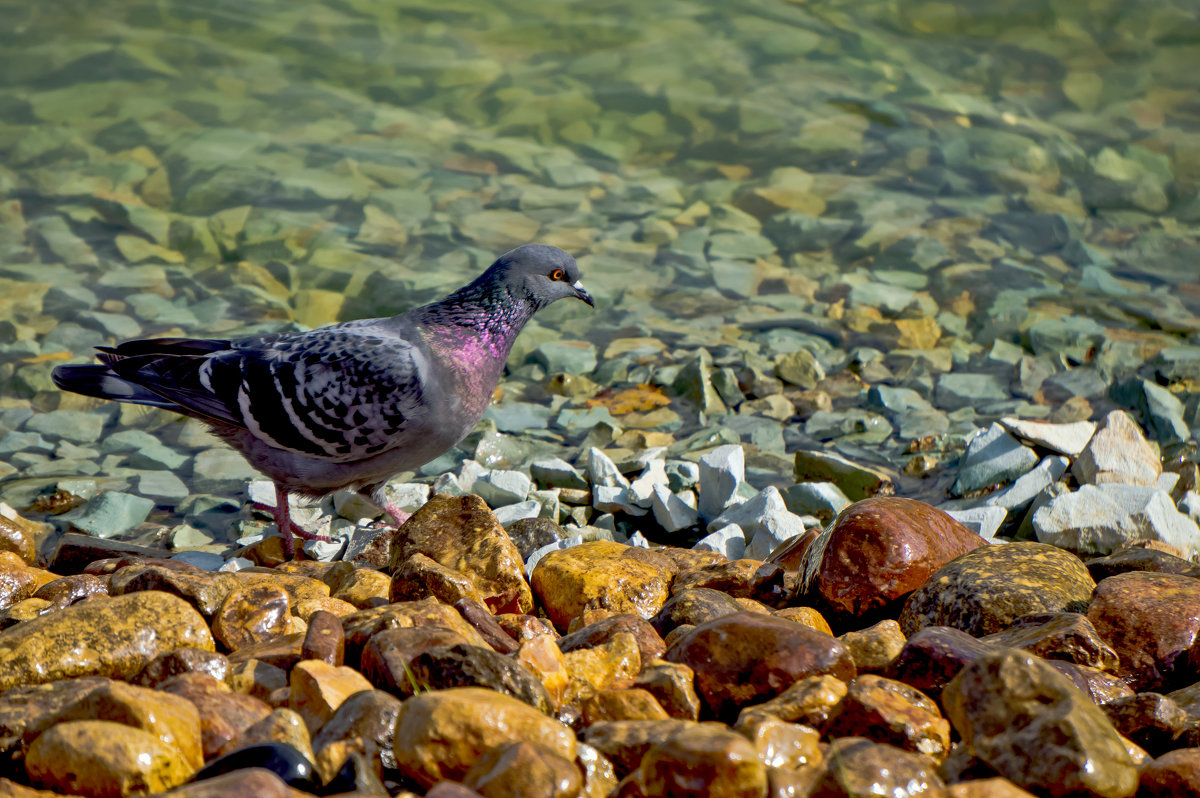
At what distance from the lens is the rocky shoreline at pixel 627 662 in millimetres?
1969

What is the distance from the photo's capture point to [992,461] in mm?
4723

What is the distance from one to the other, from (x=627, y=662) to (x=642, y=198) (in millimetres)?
5841

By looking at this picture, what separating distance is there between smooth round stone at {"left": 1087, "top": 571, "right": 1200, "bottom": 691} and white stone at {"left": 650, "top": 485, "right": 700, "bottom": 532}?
181 cm

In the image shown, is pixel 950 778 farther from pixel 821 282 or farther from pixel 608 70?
pixel 608 70

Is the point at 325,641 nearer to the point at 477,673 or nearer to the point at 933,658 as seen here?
the point at 477,673

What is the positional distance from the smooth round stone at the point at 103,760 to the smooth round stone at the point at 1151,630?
218 cm

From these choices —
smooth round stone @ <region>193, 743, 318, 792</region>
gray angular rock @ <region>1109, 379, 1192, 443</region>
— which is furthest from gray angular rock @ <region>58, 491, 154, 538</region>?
gray angular rock @ <region>1109, 379, 1192, 443</region>

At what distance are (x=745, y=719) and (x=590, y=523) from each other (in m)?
2.35

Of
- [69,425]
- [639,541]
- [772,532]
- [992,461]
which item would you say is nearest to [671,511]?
[639,541]

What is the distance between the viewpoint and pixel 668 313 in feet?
22.1

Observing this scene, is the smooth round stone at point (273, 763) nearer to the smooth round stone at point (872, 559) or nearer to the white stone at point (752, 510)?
the smooth round stone at point (872, 559)

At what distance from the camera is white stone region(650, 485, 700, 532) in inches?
172

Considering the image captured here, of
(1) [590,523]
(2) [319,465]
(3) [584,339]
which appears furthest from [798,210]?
(2) [319,465]

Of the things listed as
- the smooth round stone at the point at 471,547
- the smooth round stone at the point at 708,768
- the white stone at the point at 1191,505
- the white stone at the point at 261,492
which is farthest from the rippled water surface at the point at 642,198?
the smooth round stone at the point at 708,768
